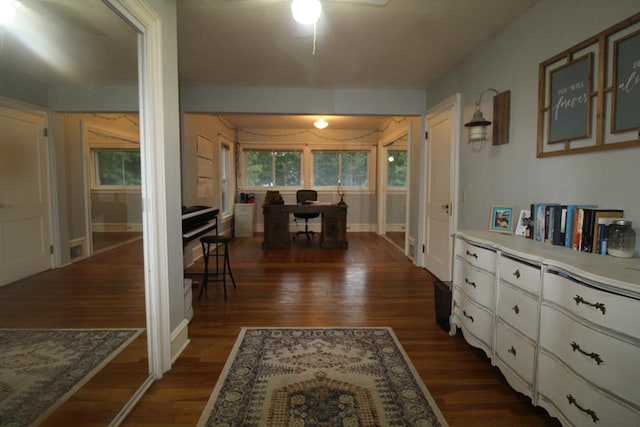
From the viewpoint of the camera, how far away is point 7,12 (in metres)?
1.08

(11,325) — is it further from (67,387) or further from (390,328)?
(390,328)

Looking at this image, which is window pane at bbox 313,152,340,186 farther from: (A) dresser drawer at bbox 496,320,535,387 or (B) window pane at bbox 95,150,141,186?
(A) dresser drawer at bbox 496,320,535,387

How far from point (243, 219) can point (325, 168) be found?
2.26 m

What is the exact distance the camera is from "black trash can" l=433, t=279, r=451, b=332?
2684 millimetres

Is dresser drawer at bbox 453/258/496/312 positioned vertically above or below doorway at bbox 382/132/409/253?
below

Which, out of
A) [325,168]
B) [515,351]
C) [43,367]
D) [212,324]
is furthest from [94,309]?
[325,168]

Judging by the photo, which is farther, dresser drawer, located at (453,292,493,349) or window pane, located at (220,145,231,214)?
window pane, located at (220,145,231,214)

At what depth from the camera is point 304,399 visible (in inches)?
70.3

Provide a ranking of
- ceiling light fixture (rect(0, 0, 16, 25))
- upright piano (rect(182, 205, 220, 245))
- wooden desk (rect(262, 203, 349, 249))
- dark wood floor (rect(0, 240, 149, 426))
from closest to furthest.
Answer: ceiling light fixture (rect(0, 0, 16, 25))
dark wood floor (rect(0, 240, 149, 426))
upright piano (rect(182, 205, 220, 245))
wooden desk (rect(262, 203, 349, 249))

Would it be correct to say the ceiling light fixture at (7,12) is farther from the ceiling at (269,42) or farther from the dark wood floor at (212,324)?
the dark wood floor at (212,324)

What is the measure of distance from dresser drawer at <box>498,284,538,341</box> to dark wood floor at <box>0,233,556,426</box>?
17.0 inches

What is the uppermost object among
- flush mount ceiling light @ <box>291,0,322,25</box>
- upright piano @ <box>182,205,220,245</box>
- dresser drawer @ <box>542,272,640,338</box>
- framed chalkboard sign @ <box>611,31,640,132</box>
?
flush mount ceiling light @ <box>291,0,322,25</box>

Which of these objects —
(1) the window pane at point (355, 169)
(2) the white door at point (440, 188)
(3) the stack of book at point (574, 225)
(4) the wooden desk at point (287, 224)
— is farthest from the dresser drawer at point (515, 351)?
(1) the window pane at point (355, 169)

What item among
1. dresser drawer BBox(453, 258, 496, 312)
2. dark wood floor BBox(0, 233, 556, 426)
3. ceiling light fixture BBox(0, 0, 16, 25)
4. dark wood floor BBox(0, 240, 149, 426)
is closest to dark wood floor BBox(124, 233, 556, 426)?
dark wood floor BBox(0, 233, 556, 426)
